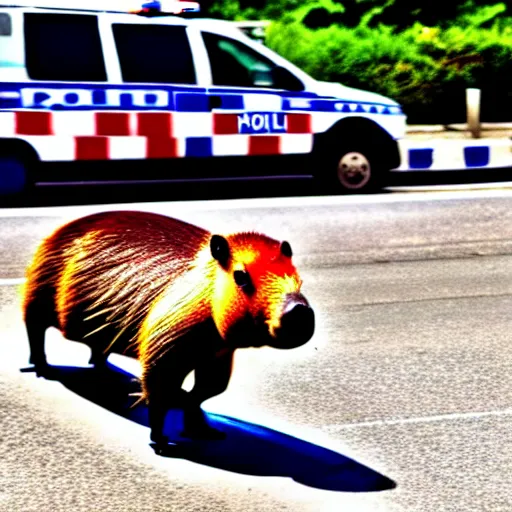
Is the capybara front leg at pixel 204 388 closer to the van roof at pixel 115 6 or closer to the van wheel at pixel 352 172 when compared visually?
the van roof at pixel 115 6

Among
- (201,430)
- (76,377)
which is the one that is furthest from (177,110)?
(201,430)

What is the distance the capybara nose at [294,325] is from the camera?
14.2 ft

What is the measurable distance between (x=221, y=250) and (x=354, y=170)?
901cm

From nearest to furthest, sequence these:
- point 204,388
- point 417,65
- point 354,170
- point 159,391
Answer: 1. point 159,391
2. point 204,388
3. point 354,170
4. point 417,65

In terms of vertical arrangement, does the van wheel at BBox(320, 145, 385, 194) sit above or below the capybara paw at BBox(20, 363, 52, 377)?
above

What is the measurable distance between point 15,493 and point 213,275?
1060 millimetres

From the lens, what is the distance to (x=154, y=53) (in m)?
12.7

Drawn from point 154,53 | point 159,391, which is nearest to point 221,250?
point 159,391

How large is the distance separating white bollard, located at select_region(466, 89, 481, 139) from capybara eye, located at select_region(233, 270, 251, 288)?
39.7 ft

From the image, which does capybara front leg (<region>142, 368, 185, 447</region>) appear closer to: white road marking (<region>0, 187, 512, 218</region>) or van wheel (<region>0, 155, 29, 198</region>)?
white road marking (<region>0, 187, 512, 218</region>)

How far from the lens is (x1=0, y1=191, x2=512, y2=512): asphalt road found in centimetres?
487

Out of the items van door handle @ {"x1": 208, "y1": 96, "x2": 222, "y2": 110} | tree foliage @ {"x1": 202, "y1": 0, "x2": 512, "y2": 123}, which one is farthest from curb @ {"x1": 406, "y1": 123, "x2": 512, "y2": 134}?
van door handle @ {"x1": 208, "y1": 96, "x2": 222, "y2": 110}

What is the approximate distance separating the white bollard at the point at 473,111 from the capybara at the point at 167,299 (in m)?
11.1

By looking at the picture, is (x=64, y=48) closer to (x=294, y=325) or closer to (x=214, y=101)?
(x=214, y=101)
